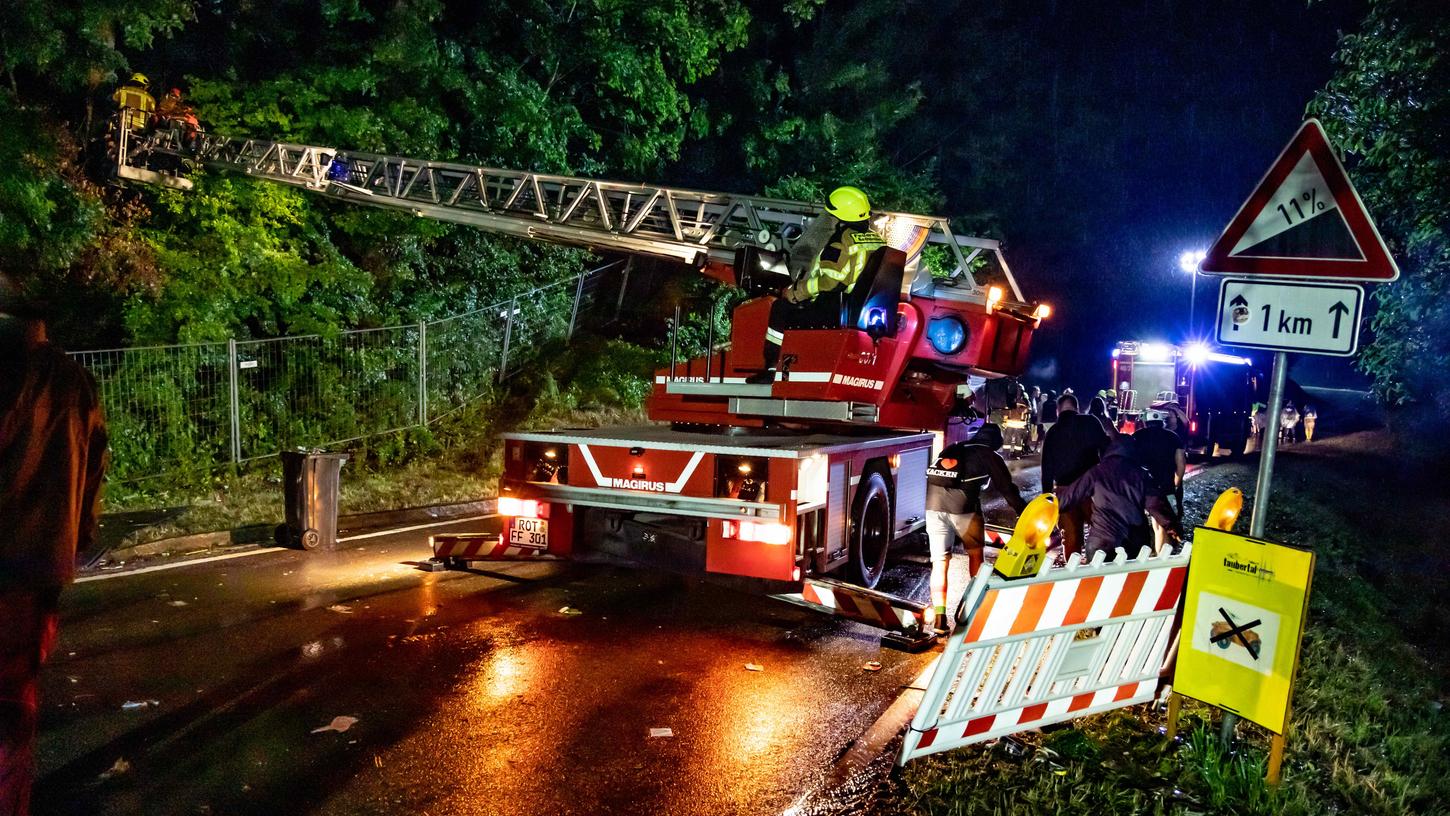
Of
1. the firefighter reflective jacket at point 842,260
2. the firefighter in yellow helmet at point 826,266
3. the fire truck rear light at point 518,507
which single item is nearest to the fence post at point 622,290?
the firefighter in yellow helmet at point 826,266

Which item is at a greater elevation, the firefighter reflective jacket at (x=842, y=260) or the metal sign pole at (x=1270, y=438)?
the firefighter reflective jacket at (x=842, y=260)

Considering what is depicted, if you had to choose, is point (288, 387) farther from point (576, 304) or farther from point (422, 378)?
point (576, 304)

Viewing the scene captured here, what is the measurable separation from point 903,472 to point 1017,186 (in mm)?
24757

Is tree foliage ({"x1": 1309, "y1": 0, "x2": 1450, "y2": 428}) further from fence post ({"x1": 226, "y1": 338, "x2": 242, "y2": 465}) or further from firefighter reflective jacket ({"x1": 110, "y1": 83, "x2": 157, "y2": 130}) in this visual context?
firefighter reflective jacket ({"x1": 110, "y1": 83, "x2": 157, "y2": 130})

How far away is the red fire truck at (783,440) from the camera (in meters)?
7.29

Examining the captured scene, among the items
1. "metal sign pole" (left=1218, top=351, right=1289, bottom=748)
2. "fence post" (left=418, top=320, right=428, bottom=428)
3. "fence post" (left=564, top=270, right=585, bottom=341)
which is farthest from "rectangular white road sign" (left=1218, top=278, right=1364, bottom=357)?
"fence post" (left=564, top=270, right=585, bottom=341)

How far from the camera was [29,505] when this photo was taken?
3.07 metres

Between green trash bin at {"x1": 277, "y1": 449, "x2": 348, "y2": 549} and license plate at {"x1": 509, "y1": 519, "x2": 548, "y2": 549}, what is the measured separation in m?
2.90

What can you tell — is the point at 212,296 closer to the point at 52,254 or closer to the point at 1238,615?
the point at 52,254

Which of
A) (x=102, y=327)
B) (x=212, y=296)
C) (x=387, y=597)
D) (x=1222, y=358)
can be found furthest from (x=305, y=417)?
(x=1222, y=358)

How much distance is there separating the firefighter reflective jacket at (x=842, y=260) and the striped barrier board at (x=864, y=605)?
296 centimetres

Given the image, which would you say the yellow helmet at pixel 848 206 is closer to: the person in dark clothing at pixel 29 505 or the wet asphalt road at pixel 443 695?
the wet asphalt road at pixel 443 695

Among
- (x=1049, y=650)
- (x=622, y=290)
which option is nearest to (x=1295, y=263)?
(x=1049, y=650)

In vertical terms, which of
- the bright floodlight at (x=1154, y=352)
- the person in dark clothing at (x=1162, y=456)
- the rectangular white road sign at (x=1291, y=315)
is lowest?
the person in dark clothing at (x=1162, y=456)
